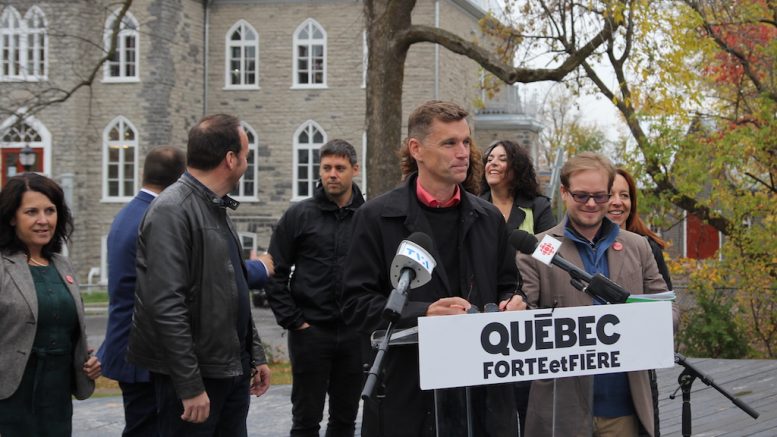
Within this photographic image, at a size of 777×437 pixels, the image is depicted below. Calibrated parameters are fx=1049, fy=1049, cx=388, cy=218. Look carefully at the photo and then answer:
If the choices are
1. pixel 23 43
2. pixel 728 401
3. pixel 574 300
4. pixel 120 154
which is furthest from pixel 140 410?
pixel 23 43

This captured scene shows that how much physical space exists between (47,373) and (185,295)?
1136 mm

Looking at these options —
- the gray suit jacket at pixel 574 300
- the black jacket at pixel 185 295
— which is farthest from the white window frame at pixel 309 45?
the gray suit jacket at pixel 574 300

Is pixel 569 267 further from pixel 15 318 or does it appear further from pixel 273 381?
pixel 273 381

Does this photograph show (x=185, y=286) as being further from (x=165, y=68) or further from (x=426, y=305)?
(x=165, y=68)

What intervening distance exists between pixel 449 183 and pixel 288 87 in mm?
36416

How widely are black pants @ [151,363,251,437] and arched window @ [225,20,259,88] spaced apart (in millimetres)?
35915

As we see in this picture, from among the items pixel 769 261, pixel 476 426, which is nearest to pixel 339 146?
pixel 476 426

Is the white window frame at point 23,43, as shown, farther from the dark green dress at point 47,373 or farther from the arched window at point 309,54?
the dark green dress at point 47,373

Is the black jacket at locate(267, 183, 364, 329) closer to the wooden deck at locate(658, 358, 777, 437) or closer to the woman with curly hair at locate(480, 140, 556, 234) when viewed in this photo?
the woman with curly hair at locate(480, 140, 556, 234)

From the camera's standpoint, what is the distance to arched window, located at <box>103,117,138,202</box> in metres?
39.1

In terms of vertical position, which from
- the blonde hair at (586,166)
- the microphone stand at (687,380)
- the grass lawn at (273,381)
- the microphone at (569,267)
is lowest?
the grass lawn at (273,381)

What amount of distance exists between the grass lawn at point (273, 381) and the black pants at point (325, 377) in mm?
5706

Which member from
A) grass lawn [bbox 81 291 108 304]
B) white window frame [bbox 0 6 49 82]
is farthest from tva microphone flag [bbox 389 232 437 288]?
white window frame [bbox 0 6 49 82]

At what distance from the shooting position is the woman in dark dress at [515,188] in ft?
23.0
